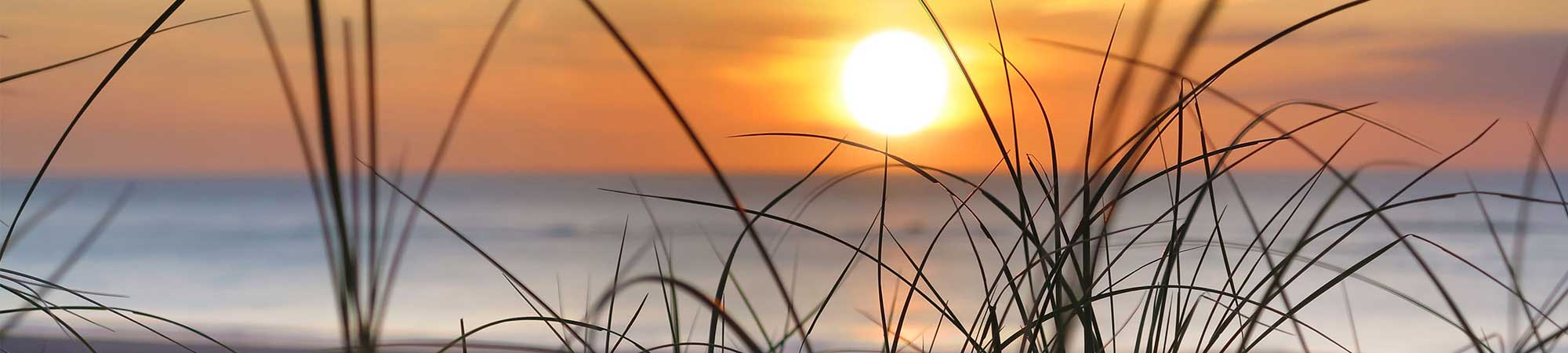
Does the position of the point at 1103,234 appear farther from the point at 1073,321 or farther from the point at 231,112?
the point at 231,112

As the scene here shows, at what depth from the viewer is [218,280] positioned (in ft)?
17.4

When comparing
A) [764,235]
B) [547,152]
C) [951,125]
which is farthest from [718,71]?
[764,235]

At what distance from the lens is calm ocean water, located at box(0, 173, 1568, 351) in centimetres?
368

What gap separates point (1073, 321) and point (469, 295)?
4.00m

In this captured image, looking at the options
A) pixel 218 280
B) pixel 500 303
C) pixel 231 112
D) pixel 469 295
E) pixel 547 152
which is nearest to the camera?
pixel 547 152

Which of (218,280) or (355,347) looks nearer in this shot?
(355,347)

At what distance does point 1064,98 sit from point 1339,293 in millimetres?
3868

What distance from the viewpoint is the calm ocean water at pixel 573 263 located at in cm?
368

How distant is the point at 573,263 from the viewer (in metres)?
7.45

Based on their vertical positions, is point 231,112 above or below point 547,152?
above

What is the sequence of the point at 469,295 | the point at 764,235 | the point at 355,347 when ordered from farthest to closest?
the point at 764,235 < the point at 469,295 < the point at 355,347

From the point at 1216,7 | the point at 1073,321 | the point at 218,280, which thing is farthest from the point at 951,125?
the point at 218,280

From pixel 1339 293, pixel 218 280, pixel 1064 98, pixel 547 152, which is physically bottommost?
pixel 1064 98

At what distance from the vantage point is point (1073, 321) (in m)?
0.44
